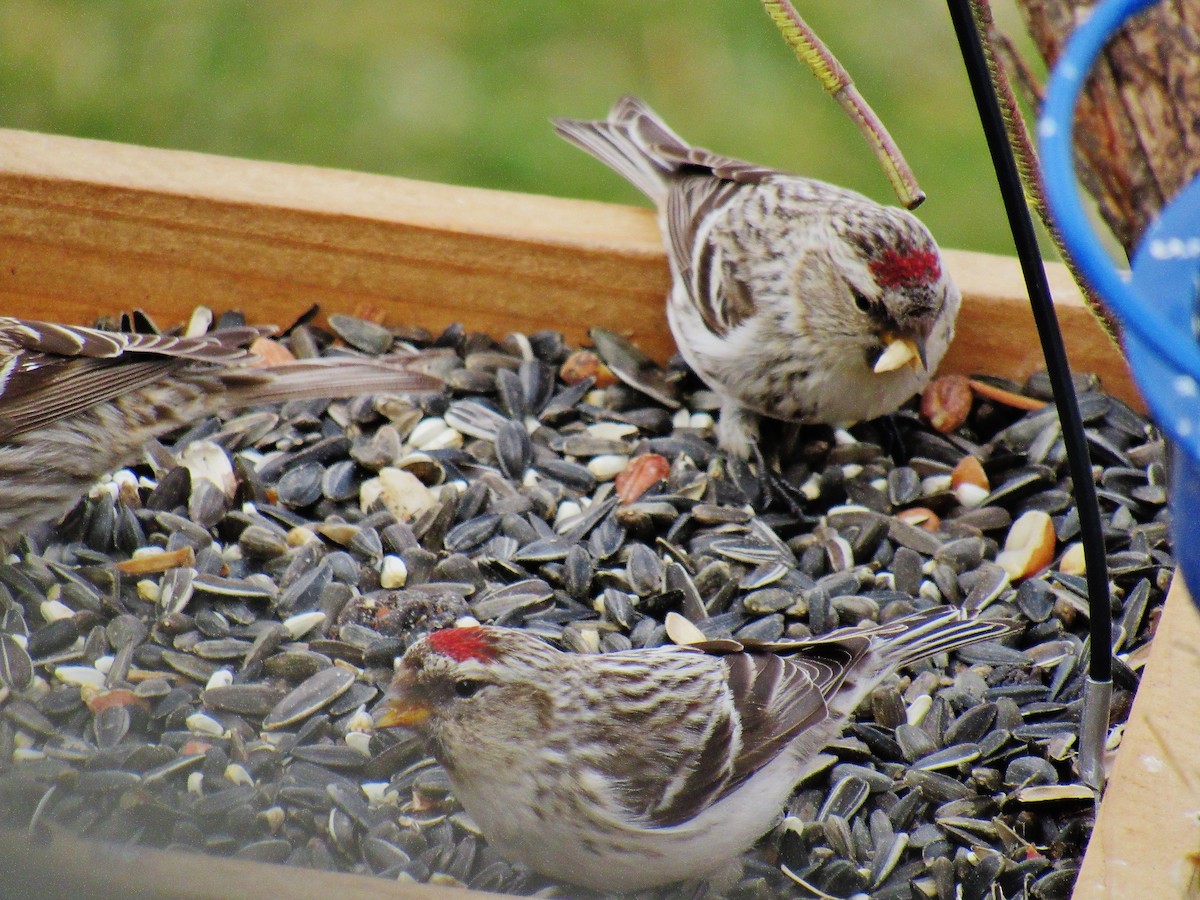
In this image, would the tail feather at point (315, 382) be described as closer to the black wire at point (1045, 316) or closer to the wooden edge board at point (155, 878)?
the wooden edge board at point (155, 878)

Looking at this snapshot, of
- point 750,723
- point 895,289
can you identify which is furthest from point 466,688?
point 895,289

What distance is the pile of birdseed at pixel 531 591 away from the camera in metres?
2.25

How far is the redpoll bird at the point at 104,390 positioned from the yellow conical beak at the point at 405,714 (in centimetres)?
92

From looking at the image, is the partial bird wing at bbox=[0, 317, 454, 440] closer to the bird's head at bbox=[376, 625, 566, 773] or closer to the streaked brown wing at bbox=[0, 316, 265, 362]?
the streaked brown wing at bbox=[0, 316, 265, 362]

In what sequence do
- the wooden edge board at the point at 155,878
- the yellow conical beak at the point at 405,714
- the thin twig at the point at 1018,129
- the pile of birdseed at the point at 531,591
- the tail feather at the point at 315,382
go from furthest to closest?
1. the tail feather at the point at 315,382
2. the pile of birdseed at the point at 531,591
3. the yellow conical beak at the point at 405,714
4. the thin twig at the point at 1018,129
5. the wooden edge board at the point at 155,878

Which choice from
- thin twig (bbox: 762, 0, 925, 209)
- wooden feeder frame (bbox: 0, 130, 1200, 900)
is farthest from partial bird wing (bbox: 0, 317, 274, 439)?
thin twig (bbox: 762, 0, 925, 209)

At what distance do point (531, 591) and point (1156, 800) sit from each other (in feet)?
3.95

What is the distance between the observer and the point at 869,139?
177cm

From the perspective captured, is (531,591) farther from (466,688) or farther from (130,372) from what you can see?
(130,372)

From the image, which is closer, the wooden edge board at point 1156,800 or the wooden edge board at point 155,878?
the wooden edge board at point 155,878

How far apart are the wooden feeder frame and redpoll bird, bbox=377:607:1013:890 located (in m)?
1.32

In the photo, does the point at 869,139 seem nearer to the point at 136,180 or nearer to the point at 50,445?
the point at 50,445

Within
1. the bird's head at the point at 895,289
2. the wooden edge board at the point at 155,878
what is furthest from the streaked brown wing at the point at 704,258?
the wooden edge board at the point at 155,878

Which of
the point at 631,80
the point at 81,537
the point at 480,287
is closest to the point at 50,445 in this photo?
the point at 81,537
